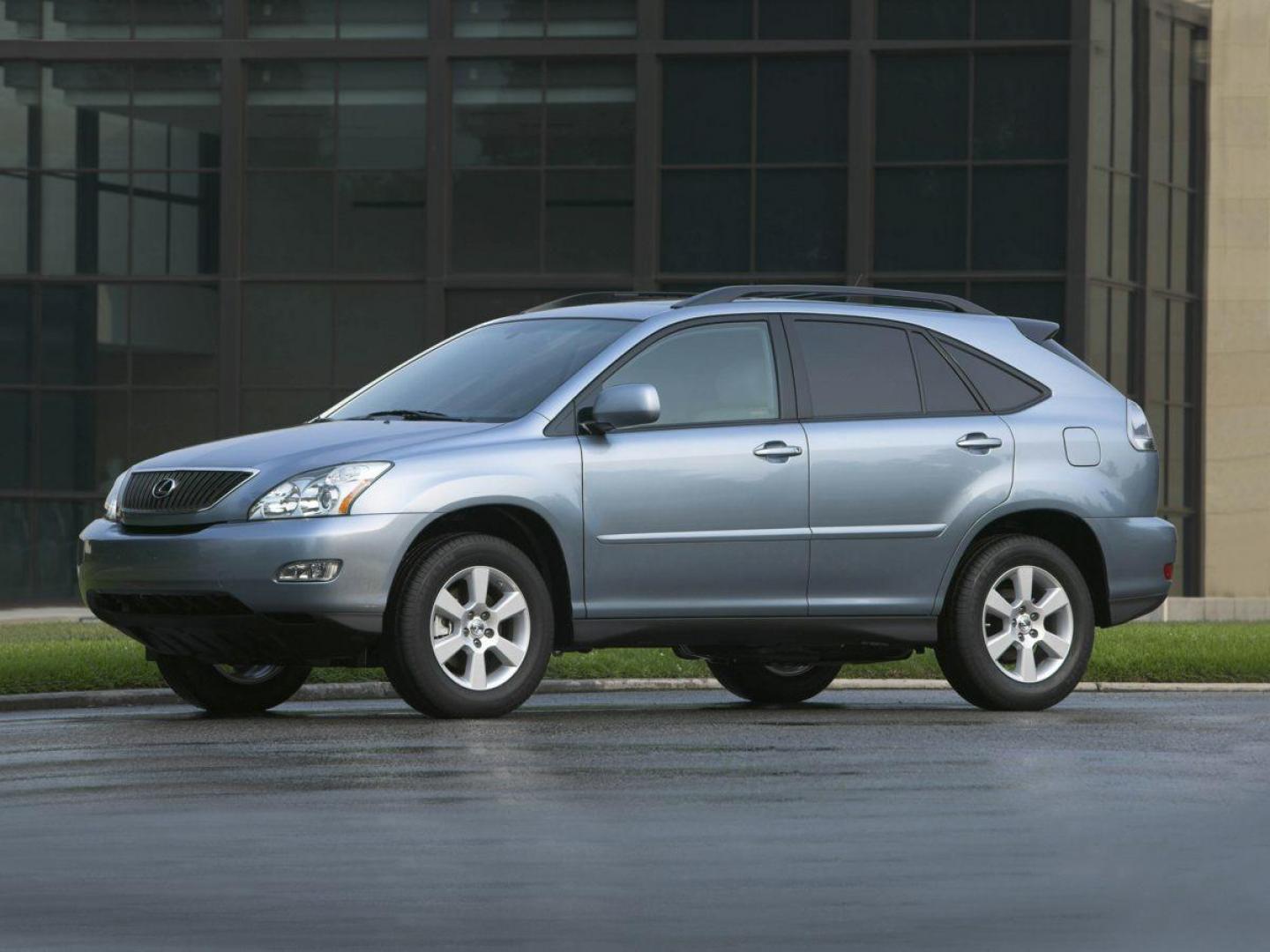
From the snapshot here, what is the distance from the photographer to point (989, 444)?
39.2 ft

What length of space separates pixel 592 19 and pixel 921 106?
453 cm

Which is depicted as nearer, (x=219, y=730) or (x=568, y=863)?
(x=568, y=863)

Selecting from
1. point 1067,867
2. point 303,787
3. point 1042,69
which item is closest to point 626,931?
point 1067,867

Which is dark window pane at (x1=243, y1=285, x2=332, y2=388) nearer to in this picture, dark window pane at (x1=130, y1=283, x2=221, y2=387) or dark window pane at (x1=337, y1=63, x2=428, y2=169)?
dark window pane at (x1=130, y1=283, x2=221, y2=387)

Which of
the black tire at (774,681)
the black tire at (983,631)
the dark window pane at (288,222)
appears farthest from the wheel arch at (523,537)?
the dark window pane at (288,222)

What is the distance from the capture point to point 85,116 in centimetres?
3494

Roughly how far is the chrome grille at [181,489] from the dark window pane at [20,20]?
83.1 feet

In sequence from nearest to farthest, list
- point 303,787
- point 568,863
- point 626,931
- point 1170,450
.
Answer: point 626,931 → point 568,863 → point 303,787 → point 1170,450

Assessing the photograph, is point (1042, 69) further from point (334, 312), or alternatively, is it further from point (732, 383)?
point (732, 383)

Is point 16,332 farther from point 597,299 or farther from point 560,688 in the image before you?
point 597,299

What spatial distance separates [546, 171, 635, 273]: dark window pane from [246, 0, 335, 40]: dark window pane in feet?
12.4

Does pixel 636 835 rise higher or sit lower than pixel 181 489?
lower

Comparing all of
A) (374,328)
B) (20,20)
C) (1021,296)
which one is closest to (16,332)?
(20,20)

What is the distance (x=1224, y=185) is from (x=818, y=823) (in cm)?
3191
